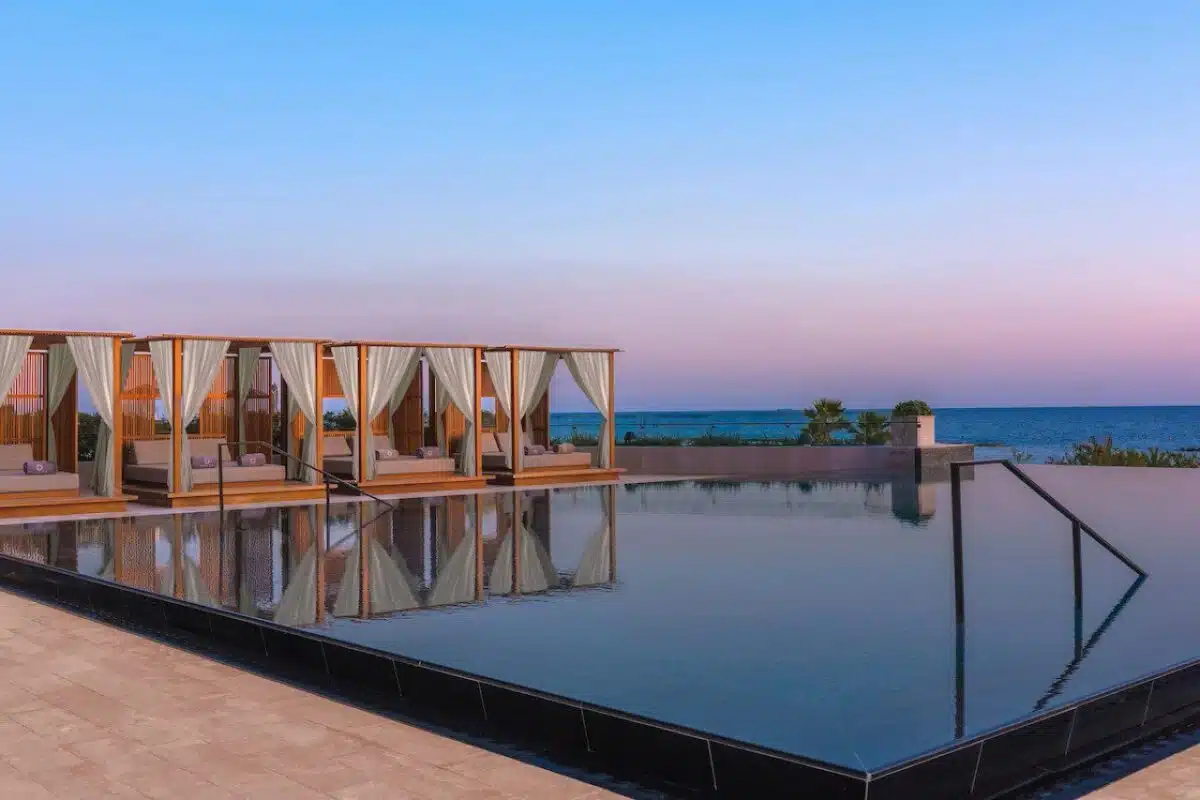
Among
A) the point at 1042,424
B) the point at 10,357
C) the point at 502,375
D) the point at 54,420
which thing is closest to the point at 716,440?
the point at 502,375

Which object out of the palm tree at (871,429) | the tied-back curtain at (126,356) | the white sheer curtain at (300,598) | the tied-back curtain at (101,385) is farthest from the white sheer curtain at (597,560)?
the palm tree at (871,429)

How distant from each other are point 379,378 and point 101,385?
148 inches

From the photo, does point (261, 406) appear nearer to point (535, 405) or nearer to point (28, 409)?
point (28, 409)

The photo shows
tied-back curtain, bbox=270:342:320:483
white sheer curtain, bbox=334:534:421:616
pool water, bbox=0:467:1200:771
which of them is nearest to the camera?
pool water, bbox=0:467:1200:771

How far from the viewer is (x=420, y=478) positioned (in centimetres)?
1587

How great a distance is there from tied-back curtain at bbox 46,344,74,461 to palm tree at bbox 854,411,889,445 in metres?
13.3

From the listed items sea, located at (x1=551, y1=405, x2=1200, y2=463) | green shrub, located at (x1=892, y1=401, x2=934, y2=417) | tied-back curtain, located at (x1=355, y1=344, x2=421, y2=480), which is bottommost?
sea, located at (x1=551, y1=405, x2=1200, y2=463)

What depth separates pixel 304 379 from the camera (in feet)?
49.7

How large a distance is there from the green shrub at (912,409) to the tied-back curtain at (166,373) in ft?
39.6

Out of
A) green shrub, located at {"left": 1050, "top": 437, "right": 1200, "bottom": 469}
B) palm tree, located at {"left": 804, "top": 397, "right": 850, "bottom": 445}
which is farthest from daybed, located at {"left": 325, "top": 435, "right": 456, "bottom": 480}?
green shrub, located at {"left": 1050, "top": 437, "right": 1200, "bottom": 469}

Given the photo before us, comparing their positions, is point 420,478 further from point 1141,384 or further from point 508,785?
point 1141,384

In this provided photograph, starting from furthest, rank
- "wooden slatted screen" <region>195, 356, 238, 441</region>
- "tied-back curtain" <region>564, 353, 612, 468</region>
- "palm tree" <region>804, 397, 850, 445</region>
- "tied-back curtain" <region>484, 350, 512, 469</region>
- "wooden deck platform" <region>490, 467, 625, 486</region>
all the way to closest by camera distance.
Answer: "palm tree" <region>804, 397, 850, 445</region> → "tied-back curtain" <region>564, 353, 612, 468</region> → "tied-back curtain" <region>484, 350, 512, 469</region> → "wooden deck platform" <region>490, 467, 625, 486</region> → "wooden slatted screen" <region>195, 356, 238, 441</region>

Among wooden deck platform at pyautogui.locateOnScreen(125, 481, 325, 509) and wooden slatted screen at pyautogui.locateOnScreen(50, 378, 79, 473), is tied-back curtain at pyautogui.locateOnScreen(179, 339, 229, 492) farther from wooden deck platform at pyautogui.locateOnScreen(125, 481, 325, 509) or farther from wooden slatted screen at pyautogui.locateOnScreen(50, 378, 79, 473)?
wooden slatted screen at pyautogui.locateOnScreen(50, 378, 79, 473)

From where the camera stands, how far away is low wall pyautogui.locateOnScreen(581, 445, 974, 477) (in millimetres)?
18594
